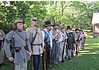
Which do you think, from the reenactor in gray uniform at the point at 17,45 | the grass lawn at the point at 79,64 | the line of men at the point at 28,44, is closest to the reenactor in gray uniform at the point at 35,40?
the line of men at the point at 28,44

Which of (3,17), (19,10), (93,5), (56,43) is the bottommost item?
(56,43)

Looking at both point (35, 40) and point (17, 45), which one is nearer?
point (17, 45)

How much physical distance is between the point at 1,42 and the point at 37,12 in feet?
33.2

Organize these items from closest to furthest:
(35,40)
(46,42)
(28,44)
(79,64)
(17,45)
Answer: (17,45) < (28,44) < (35,40) < (46,42) < (79,64)

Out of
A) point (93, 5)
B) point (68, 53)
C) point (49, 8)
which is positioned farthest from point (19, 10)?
point (93, 5)

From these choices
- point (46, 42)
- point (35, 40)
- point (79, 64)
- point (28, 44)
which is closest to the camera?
point (28, 44)

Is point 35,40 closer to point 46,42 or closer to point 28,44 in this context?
point 28,44

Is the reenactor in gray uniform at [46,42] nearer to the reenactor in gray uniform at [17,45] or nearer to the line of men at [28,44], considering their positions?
the line of men at [28,44]

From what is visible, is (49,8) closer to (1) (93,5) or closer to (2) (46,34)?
(2) (46,34)

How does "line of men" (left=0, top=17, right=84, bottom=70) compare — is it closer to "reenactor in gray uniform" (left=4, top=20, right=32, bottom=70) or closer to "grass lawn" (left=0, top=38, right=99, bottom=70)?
"reenactor in gray uniform" (left=4, top=20, right=32, bottom=70)

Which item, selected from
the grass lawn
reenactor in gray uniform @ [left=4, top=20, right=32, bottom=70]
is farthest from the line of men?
the grass lawn

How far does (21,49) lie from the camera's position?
4.39m

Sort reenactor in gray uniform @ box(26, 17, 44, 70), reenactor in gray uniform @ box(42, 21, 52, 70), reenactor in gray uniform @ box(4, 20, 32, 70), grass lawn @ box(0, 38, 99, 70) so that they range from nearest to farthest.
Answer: reenactor in gray uniform @ box(4, 20, 32, 70) → reenactor in gray uniform @ box(26, 17, 44, 70) → reenactor in gray uniform @ box(42, 21, 52, 70) → grass lawn @ box(0, 38, 99, 70)

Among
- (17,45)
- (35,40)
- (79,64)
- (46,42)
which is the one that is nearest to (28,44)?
(17,45)
